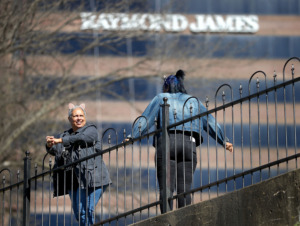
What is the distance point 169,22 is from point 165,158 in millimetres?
20706

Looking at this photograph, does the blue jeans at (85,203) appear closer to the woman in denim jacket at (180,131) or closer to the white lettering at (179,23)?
the woman in denim jacket at (180,131)

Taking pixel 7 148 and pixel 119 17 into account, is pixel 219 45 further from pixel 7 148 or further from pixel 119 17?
pixel 7 148

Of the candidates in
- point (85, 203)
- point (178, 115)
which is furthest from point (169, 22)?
point (85, 203)

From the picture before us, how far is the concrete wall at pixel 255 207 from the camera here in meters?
9.09

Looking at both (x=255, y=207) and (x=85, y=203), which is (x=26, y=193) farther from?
(x=255, y=207)

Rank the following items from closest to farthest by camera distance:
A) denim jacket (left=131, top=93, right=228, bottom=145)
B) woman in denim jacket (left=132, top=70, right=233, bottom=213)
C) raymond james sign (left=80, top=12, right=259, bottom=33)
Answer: woman in denim jacket (left=132, top=70, right=233, bottom=213) → denim jacket (left=131, top=93, right=228, bottom=145) → raymond james sign (left=80, top=12, right=259, bottom=33)

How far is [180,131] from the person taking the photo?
10.4 meters

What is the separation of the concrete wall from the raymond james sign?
15.3 meters

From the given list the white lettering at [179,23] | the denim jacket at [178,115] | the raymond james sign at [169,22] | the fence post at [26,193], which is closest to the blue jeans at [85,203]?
the denim jacket at [178,115]

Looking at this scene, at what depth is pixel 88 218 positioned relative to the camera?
421 inches

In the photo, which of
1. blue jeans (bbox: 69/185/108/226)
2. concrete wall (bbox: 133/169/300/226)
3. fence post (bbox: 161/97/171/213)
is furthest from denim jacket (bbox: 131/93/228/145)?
concrete wall (bbox: 133/169/300/226)

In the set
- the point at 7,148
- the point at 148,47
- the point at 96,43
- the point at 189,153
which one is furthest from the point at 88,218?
the point at 148,47

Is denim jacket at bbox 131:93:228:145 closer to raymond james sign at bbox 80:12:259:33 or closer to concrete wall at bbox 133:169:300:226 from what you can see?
concrete wall at bbox 133:169:300:226

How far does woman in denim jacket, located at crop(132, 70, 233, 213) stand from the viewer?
10289 mm
